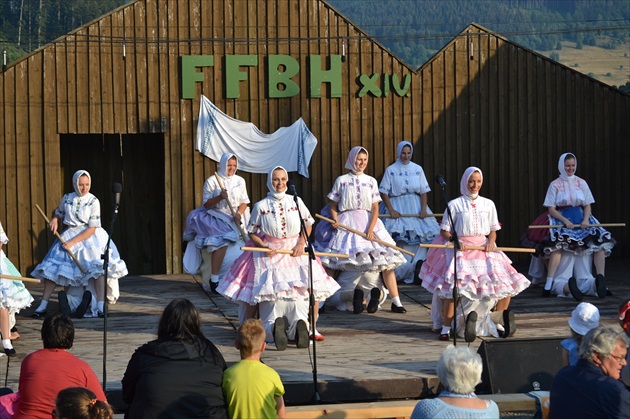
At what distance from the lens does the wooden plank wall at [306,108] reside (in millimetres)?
14633

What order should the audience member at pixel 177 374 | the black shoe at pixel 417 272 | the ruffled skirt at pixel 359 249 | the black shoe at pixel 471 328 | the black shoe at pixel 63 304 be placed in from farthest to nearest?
the black shoe at pixel 417 272, the ruffled skirt at pixel 359 249, the black shoe at pixel 63 304, the black shoe at pixel 471 328, the audience member at pixel 177 374

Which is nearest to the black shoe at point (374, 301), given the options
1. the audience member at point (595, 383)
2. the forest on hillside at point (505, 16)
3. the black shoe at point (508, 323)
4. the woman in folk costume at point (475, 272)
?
the woman in folk costume at point (475, 272)

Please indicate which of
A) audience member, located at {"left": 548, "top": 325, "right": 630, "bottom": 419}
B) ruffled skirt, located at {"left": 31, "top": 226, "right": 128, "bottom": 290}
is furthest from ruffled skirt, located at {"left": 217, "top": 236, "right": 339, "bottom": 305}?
audience member, located at {"left": 548, "top": 325, "right": 630, "bottom": 419}

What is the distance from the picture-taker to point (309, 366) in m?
9.11

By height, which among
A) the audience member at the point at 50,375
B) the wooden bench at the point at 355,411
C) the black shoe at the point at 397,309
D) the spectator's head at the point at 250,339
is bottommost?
the wooden bench at the point at 355,411

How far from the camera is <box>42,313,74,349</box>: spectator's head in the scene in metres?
6.60

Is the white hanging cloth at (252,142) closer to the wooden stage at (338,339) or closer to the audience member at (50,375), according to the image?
the wooden stage at (338,339)

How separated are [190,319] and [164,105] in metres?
8.71

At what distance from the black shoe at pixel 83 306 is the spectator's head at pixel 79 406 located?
251 inches

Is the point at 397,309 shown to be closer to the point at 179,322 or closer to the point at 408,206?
the point at 408,206

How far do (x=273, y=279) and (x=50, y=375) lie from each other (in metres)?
3.66

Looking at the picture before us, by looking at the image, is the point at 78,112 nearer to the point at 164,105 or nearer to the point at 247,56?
the point at 164,105

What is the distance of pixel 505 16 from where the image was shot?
58.9m

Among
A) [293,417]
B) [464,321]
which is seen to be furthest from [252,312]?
[293,417]
